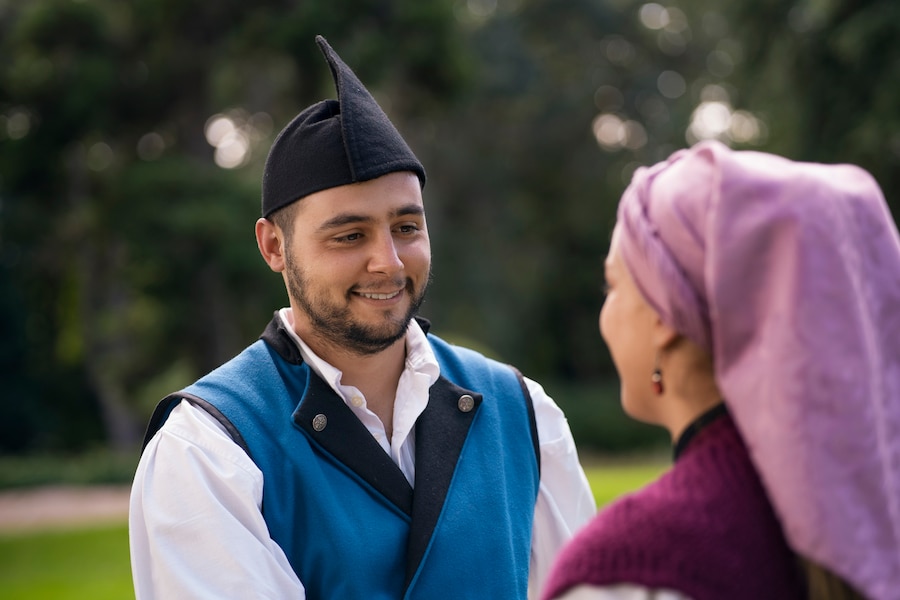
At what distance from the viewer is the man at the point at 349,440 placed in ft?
6.53

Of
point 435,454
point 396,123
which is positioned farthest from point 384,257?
point 396,123

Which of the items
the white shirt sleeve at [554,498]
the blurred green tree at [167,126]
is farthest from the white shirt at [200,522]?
the blurred green tree at [167,126]

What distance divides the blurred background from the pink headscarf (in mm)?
12285

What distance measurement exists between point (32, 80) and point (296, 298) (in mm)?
14197

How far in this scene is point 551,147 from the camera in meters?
26.4

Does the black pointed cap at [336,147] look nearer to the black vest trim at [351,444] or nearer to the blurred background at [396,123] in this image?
the black vest trim at [351,444]

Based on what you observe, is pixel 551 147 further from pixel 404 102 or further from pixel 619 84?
pixel 404 102

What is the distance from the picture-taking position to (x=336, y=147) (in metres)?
2.22

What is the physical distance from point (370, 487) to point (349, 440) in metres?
0.11

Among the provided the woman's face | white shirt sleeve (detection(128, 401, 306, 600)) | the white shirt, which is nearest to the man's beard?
the white shirt

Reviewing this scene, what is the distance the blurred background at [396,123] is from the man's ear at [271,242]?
38.3 feet

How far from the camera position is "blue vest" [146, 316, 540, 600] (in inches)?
80.6

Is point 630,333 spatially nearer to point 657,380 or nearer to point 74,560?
point 657,380

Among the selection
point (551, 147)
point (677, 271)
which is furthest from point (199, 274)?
point (677, 271)
